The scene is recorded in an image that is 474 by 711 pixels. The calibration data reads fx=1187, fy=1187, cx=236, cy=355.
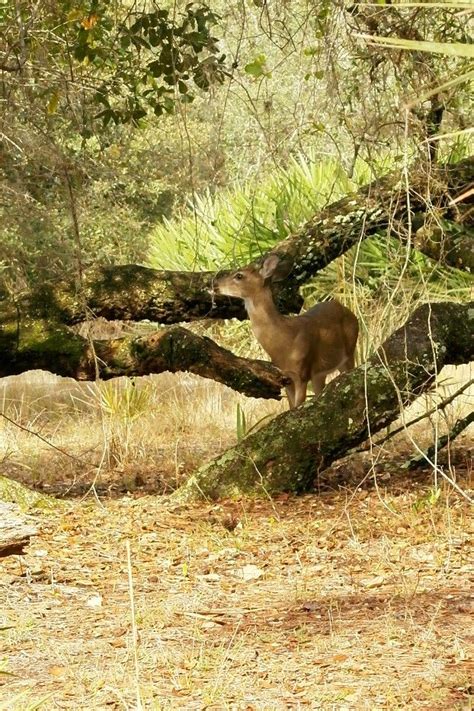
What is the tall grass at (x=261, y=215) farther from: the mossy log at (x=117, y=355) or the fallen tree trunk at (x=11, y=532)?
the fallen tree trunk at (x=11, y=532)

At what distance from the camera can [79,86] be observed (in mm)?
7055

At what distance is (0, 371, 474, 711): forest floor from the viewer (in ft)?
12.4

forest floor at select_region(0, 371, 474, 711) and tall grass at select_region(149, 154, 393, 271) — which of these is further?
tall grass at select_region(149, 154, 393, 271)

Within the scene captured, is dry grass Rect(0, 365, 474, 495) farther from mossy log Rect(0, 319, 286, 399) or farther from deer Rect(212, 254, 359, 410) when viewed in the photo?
deer Rect(212, 254, 359, 410)

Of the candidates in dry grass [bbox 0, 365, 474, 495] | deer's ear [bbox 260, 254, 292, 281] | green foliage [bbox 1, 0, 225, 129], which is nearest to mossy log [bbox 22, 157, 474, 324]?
deer's ear [bbox 260, 254, 292, 281]

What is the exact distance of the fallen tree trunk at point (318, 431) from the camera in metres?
6.87

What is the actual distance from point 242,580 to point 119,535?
3.45 ft

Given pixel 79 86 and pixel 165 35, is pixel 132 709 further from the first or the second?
pixel 165 35

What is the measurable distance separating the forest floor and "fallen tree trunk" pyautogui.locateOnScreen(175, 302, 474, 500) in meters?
0.17

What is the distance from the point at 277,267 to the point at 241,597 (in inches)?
130

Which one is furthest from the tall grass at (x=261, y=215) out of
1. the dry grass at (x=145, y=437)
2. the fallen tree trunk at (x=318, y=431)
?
the fallen tree trunk at (x=318, y=431)

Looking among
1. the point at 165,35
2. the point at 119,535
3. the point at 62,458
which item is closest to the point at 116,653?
the point at 119,535

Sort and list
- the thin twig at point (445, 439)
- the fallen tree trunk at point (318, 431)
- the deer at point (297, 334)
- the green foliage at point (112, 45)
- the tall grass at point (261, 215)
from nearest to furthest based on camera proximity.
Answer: the fallen tree trunk at point (318, 431), the green foliage at point (112, 45), the thin twig at point (445, 439), the deer at point (297, 334), the tall grass at point (261, 215)

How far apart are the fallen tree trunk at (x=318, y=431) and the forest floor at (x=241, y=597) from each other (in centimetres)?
17
